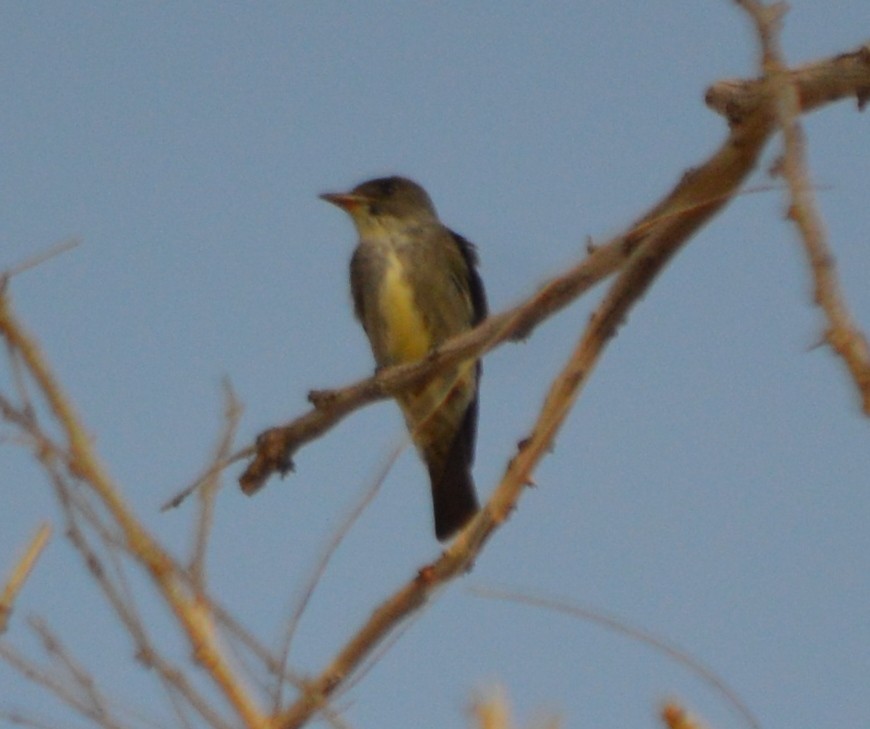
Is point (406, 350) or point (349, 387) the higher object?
point (349, 387)

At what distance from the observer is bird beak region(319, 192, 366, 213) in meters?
8.27

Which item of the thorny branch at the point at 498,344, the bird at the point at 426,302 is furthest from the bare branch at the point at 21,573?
the bird at the point at 426,302

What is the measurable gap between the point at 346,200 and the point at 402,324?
3.40 ft

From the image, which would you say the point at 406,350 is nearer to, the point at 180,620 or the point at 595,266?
the point at 595,266

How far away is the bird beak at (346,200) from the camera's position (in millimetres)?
8266

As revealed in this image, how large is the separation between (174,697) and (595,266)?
1135 millimetres

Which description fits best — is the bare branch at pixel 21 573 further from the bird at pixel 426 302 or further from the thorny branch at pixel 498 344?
the bird at pixel 426 302

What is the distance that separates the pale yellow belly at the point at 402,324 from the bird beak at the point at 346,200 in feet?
2.51

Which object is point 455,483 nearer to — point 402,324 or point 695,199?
point 402,324

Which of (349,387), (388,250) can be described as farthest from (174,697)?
(388,250)

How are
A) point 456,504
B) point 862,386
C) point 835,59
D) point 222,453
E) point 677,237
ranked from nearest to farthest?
point 862,386, point 835,59, point 677,237, point 222,453, point 456,504

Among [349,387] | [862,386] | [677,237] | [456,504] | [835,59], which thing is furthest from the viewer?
[456,504]

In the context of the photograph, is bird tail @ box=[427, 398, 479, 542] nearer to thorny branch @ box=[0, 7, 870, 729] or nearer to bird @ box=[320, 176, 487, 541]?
bird @ box=[320, 176, 487, 541]

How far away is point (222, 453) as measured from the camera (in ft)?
9.58
